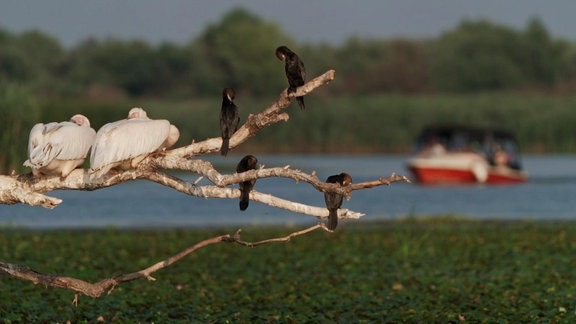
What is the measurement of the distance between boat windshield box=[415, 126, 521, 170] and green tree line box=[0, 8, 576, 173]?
9.76 meters

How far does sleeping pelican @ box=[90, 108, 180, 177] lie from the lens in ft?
34.5

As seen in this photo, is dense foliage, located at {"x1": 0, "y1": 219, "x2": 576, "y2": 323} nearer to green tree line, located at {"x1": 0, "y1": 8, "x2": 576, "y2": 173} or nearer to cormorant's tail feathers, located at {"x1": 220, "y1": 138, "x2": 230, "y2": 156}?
cormorant's tail feathers, located at {"x1": 220, "y1": 138, "x2": 230, "y2": 156}

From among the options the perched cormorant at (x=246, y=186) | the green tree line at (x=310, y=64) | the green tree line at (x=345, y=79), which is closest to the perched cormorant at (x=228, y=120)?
the perched cormorant at (x=246, y=186)

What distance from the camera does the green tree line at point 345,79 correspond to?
187 ft

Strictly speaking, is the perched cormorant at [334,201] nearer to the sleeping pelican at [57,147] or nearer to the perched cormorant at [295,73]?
the perched cormorant at [295,73]

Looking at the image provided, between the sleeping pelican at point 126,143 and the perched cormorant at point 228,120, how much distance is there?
0.60 meters

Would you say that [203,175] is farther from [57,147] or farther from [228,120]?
[57,147]

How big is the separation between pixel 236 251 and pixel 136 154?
1074 cm

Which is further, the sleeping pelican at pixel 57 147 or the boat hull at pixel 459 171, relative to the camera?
the boat hull at pixel 459 171

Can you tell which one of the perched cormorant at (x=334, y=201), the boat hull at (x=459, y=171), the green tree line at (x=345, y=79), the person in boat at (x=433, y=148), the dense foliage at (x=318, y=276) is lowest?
the dense foliage at (x=318, y=276)

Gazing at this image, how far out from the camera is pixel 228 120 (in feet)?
34.3

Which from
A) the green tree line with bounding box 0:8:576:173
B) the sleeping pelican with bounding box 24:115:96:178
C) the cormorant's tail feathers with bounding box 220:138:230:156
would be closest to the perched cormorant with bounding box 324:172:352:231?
the cormorant's tail feathers with bounding box 220:138:230:156

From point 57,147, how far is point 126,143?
60cm

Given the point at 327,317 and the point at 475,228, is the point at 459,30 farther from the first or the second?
the point at 327,317
